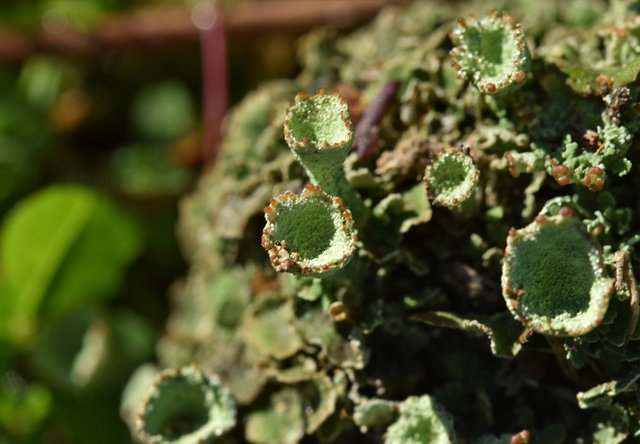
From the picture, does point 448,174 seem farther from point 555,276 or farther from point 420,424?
point 420,424

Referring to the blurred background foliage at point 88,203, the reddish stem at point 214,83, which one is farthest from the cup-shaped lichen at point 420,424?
the reddish stem at point 214,83

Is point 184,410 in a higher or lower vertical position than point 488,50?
lower

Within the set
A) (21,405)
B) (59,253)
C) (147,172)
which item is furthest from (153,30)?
(21,405)

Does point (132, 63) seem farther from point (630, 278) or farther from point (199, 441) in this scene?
point (630, 278)

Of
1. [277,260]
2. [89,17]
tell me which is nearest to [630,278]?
[277,260]

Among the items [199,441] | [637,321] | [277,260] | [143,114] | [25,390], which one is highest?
[277,260]

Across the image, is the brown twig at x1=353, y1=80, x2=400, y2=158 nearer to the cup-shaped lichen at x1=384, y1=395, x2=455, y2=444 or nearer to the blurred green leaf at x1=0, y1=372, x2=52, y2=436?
the cup-shaped lichen at x1=384, y1=395, x2=455, y2=444

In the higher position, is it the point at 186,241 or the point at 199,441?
the point at 199,441
